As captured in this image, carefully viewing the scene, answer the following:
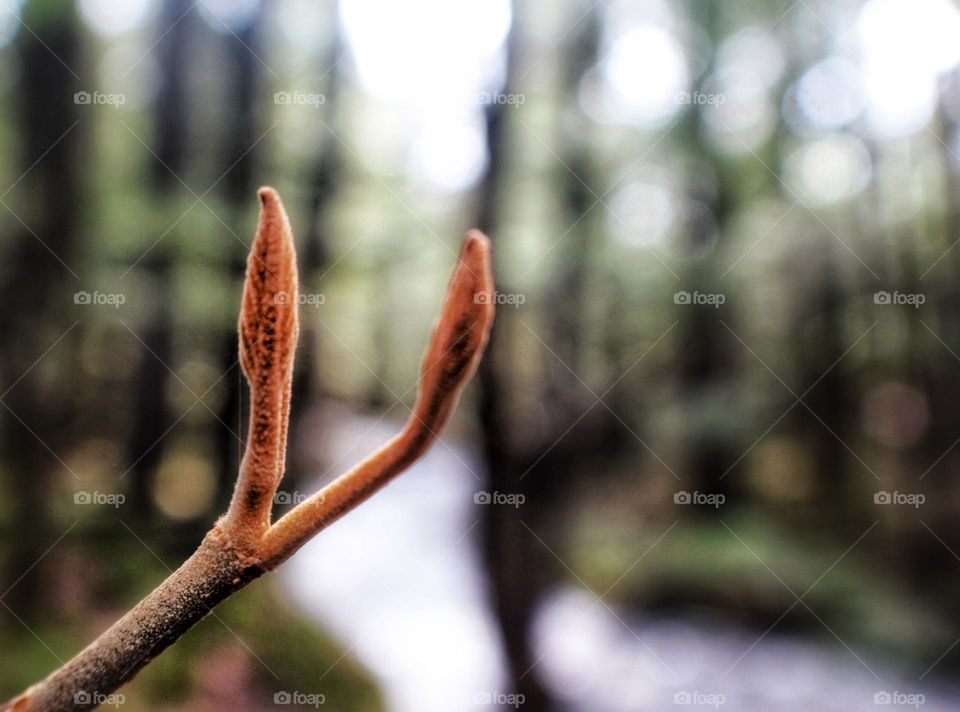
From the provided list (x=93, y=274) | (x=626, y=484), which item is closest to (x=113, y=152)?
(x=93, y=274)

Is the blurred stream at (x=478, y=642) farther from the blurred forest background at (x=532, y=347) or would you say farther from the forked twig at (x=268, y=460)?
the forked twig at (x=268, y=460)

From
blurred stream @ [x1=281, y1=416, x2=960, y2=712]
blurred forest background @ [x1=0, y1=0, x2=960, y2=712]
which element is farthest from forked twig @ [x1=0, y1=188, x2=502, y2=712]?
blurred stream @ [x1=281, y1=416, x2=960, y2=712]

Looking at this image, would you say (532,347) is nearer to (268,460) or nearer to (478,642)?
(478,642)

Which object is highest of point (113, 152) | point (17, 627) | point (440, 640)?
point (113, 152)

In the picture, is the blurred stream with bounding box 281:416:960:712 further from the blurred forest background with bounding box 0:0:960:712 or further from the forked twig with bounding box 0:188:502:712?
the forked twig with bounding box 0:188:502:712

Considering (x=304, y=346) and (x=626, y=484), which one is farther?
(x=626, y=484)

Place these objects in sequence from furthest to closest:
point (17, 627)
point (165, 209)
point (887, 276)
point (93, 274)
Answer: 1. point (887, 276)
2. point (165, 209)
3. point (93, 274)
4. point (17, 627)

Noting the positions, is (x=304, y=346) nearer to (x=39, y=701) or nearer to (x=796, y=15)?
(x=39, y=701)
